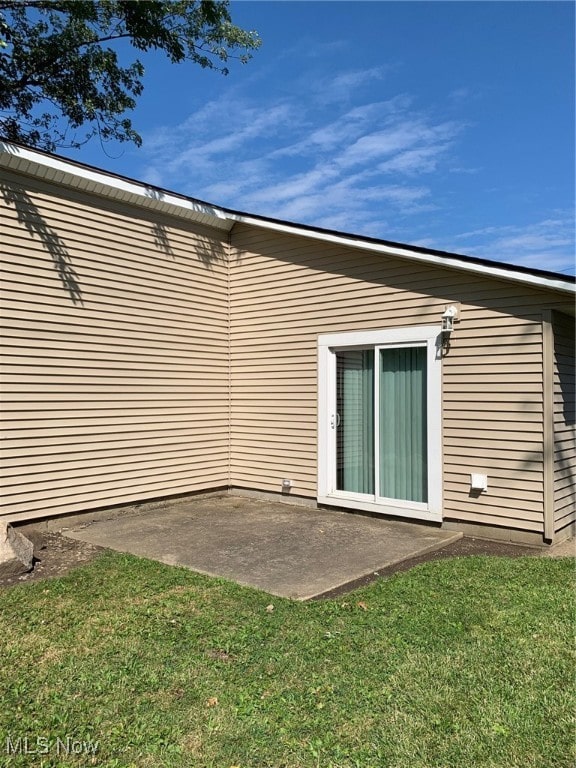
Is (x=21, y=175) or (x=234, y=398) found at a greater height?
(x=21, y=175)

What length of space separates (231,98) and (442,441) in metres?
8.55

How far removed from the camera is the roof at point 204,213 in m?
5.62

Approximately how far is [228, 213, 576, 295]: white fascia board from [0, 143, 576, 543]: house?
25 mm

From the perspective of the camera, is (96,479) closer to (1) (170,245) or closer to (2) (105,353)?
(2) (105,353)

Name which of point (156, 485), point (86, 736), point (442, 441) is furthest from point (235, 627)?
point (156, 485)

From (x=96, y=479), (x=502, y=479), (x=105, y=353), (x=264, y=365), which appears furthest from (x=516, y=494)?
(x=105, y=353)

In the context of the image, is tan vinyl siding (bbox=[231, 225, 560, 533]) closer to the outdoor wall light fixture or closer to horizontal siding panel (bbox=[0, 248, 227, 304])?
the outdoor wall light fixture

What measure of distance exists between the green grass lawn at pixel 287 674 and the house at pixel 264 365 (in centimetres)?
195

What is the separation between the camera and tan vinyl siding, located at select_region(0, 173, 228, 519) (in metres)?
6.07

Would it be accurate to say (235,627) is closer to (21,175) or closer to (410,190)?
(21,175)

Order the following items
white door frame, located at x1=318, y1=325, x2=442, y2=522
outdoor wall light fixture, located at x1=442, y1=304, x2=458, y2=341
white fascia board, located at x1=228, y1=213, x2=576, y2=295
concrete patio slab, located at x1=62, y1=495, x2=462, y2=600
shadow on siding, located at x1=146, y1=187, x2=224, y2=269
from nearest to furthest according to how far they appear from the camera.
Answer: concrete patio slab, located at x1=62, y1=495, x2=462, y2=600 → white fascia board, located at x1=228, y1=213, x2=576, y2=295 → outdoor wall light fixture, located at x1=442, y1=304, x2=458, y2=341 → white door frame, located at x1=318, y1=325, x2=442, y2=522 → shadow on siding, located at x1=146, y1=187, x2=224, y2=269

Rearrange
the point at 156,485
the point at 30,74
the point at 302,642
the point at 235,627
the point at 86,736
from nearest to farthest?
the point at 86,736, the point at 302,642, the point at 235,627, the point at 156,485, the point at 30,74

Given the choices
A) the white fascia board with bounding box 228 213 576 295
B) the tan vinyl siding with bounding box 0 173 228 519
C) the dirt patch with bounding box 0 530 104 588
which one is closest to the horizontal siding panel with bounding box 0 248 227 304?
the tan vinyl siding with bounding box 0 173 228 519

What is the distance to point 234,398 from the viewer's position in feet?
28.3
